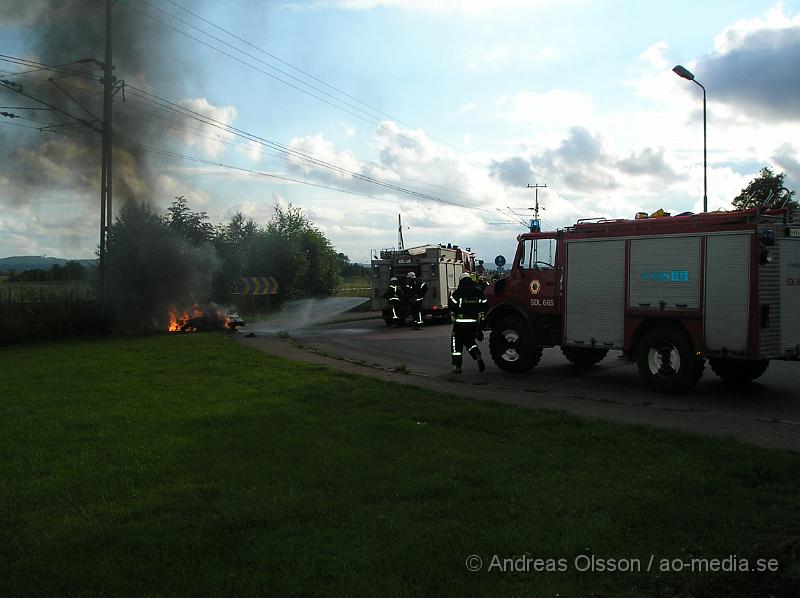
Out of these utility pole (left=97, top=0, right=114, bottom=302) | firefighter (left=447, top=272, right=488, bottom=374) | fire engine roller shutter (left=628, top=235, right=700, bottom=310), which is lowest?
firefighter (left=447, top=272, right=488, bottom=374)

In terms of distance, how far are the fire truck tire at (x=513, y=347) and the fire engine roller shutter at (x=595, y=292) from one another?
737 millimetres

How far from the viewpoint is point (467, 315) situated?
39.6 feet

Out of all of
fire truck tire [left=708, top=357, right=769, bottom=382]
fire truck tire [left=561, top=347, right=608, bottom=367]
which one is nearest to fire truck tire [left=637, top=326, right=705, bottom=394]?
fire truck tire [left=708, top=357, right=769, bottom=382]

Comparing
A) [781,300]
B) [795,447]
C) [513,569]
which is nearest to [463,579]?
[513,569]

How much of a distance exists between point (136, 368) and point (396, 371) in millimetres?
4694

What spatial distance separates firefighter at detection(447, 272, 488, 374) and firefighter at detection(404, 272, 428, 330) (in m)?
9.98

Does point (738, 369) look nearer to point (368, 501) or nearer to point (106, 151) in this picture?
point (368, 501)

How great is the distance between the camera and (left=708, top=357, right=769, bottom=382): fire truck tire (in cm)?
1075

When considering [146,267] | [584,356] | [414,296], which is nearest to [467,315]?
[584,356]

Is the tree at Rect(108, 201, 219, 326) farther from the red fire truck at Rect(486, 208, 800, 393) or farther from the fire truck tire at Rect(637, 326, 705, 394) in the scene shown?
the fire truck tire at Rect(637, 326, 705, 394)

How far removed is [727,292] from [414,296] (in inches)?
563

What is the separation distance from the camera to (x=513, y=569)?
12.1 ft

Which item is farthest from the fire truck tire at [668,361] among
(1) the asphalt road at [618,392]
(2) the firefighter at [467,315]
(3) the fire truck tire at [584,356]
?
(2) the firefighter at [467,315]

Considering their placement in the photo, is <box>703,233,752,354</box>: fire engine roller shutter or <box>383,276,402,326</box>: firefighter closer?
<box>703,233,752,354</box>: fire engine roller shutter
